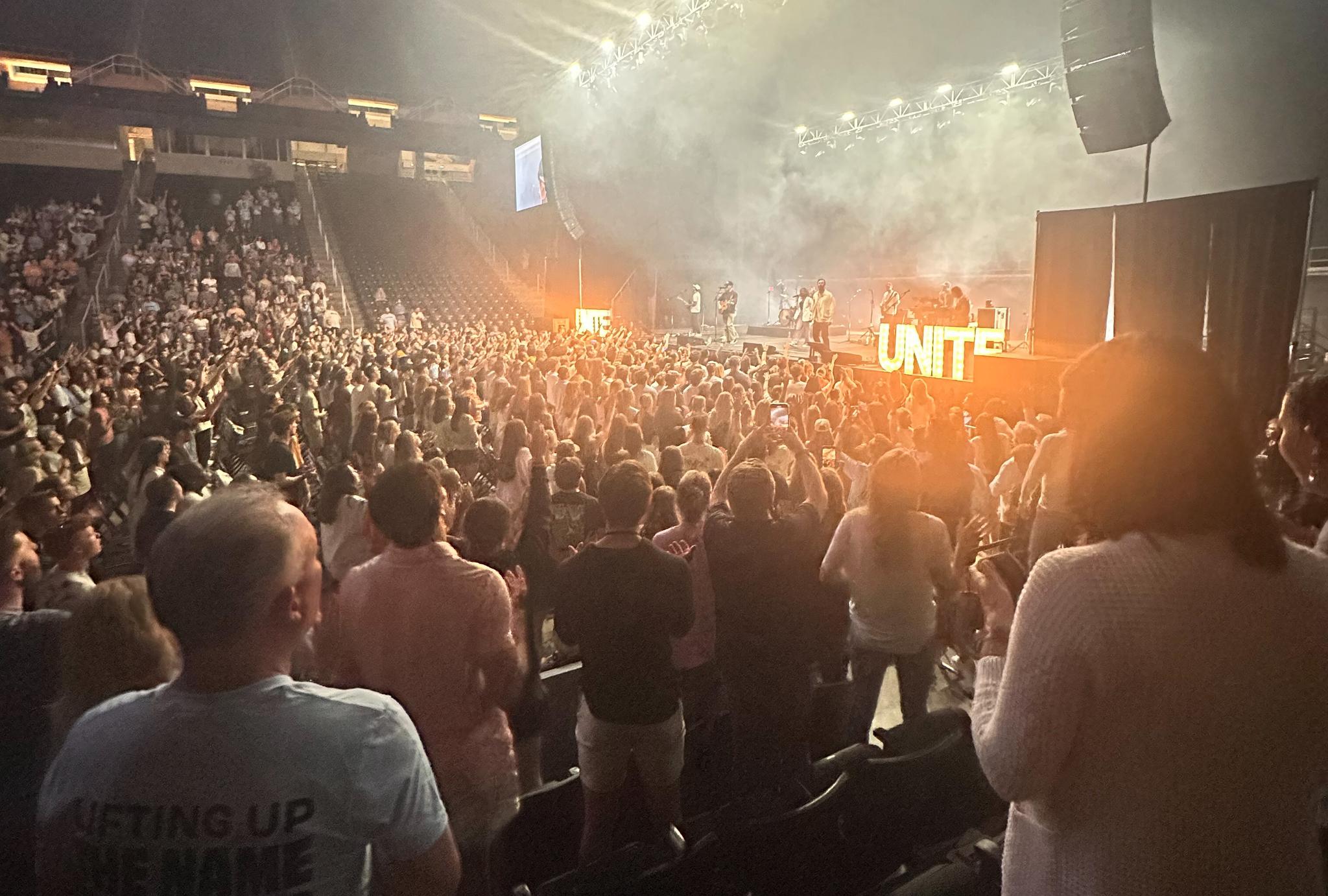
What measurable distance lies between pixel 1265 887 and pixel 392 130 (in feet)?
105

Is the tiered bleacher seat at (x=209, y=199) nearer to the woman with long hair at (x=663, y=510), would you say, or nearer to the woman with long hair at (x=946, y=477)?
the woman with long hair at (x=663, y=510)

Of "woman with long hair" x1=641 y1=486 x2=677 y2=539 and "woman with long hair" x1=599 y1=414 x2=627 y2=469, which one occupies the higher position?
"woman with long hair" x1=599 y1=414 x2=627 y2=469

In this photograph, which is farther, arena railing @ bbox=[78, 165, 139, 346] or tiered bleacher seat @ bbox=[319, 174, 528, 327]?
tiered bleacher seat @ bbox=[319, 174, 528, 327]

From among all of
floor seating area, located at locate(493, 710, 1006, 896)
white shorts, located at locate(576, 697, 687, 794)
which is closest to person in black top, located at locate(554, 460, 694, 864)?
white shorts, located at locate(576, 697, 687, 794)

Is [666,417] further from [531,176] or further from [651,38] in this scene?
[531,176]

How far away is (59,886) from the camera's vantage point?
3.62ft

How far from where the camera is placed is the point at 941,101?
679 inches

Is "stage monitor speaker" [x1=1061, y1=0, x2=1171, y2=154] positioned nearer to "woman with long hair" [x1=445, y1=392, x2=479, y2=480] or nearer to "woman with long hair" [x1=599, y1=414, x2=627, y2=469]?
"woman with long hair" [x1=599, y1=414, x2=627, y2=469]

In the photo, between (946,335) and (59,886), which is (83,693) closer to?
(59,886)

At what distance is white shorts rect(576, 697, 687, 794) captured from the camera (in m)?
2.53

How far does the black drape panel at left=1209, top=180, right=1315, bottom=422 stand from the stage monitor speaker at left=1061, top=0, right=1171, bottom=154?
1.31 m

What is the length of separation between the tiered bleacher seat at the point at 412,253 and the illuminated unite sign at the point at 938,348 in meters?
13.9

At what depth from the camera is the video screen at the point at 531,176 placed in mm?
23750

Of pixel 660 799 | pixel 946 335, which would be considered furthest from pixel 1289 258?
A: pixel 660 799
